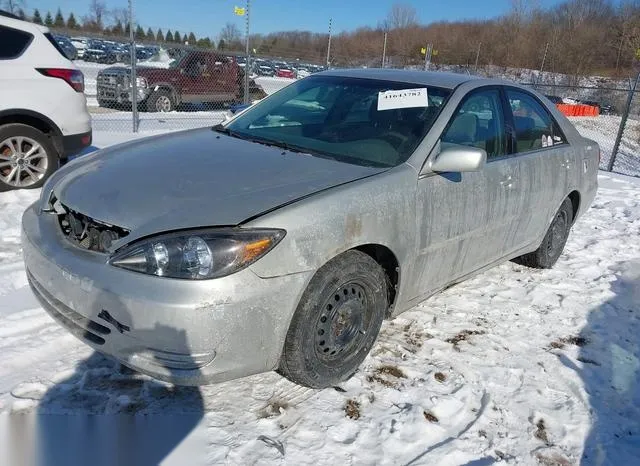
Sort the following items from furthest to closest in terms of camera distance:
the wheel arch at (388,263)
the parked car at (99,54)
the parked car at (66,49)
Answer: the parked car at (99,54)
the parked car at (66,49)
the wheel arch at (388,263)

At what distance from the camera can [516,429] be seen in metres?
2.62

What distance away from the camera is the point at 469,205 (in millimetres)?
3291

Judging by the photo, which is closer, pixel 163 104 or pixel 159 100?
pixel 159 100

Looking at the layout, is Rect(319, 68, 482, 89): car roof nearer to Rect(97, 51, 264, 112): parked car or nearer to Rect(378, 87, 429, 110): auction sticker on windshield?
Rect(378, 87, 429, 110): auction sticker on windshield

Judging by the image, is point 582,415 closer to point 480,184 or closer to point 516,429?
point 516,429

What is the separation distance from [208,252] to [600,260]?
4.50 m

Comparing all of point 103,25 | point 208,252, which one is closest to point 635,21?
point 103,25

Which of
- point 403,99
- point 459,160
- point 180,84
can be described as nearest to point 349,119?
point 403,99

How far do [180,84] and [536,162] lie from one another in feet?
39.3

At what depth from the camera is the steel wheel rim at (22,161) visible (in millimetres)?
5270

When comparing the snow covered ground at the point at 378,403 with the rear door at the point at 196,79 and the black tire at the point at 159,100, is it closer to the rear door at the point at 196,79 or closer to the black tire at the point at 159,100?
the black tire at the point at 159,100

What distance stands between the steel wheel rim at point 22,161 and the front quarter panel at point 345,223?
4168 mm

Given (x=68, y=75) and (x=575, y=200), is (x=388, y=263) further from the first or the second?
(x=68, y=75)

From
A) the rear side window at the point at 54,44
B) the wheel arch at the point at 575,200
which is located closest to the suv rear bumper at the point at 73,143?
the rear side window at the point at 54,44
